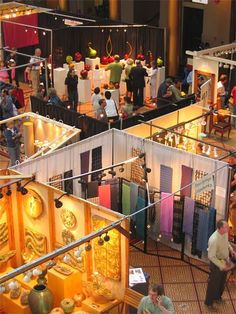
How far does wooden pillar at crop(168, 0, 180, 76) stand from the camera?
19.6 m

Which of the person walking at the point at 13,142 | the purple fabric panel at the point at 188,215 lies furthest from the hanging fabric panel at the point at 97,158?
the person walking at the point at 13,142

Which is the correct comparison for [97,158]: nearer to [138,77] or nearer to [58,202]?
[58,202]

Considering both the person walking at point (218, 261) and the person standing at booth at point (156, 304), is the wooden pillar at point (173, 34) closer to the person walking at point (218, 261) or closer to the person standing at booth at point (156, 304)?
the person walking at point (218, 261)

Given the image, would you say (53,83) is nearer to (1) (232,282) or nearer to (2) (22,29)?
(2) (22,29)

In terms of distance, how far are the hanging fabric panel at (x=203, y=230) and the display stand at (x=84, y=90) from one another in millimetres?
Result: 8196

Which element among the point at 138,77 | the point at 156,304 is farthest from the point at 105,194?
the point at 138,77

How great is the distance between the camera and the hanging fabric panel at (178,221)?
9.26 metres

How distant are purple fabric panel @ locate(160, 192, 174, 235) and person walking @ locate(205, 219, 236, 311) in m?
1.37

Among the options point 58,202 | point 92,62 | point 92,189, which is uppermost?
point 92,62

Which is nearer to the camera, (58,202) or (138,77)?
(58,202)

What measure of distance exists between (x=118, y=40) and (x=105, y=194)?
895 cm

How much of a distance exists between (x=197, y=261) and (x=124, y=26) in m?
9.77

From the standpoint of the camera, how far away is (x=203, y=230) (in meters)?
9.11

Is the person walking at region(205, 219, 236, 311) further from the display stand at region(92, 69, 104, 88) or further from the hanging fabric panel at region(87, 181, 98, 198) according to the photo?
the display stand at region(92, 69, 104, 88)
